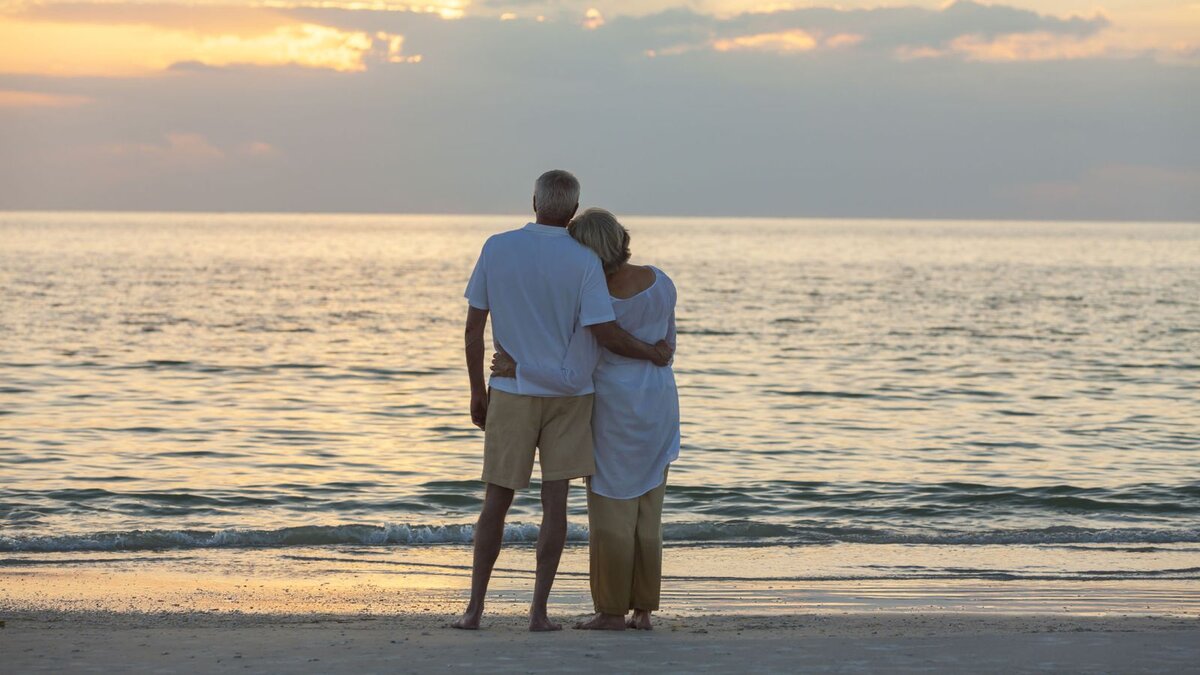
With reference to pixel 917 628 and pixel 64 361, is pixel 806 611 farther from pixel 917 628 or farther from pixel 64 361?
pixel 64 361

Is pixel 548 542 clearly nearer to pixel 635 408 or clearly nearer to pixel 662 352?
pixel 635 408

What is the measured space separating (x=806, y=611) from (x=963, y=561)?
7.37 feet

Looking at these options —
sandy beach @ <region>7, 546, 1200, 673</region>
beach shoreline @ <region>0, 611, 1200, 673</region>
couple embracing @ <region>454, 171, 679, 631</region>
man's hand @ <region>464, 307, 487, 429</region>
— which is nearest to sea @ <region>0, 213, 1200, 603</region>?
sandy beach @ <region>7, 546, 1200, 673</region>

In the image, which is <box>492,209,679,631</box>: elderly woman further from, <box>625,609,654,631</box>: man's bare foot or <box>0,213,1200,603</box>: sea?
<box>0,213,1200,603</box>: sea

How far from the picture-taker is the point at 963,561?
8539mm

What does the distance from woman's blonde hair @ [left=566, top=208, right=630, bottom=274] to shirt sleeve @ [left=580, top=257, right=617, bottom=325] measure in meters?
0.10

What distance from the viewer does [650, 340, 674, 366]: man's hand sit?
5.49 m

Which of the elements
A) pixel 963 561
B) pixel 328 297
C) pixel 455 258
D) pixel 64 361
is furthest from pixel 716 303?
pixel 455 258

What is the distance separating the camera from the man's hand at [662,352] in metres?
5.49

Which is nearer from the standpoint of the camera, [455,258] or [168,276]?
[168,276]

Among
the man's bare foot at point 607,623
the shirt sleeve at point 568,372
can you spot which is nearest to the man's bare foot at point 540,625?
the man's bare foot at point 607,623

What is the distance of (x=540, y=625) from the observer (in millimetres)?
5520

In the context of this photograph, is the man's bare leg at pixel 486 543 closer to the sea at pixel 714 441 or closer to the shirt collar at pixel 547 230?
the shirt collar at pixel 547 230

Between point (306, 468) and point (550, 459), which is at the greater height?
point (550, 459)
